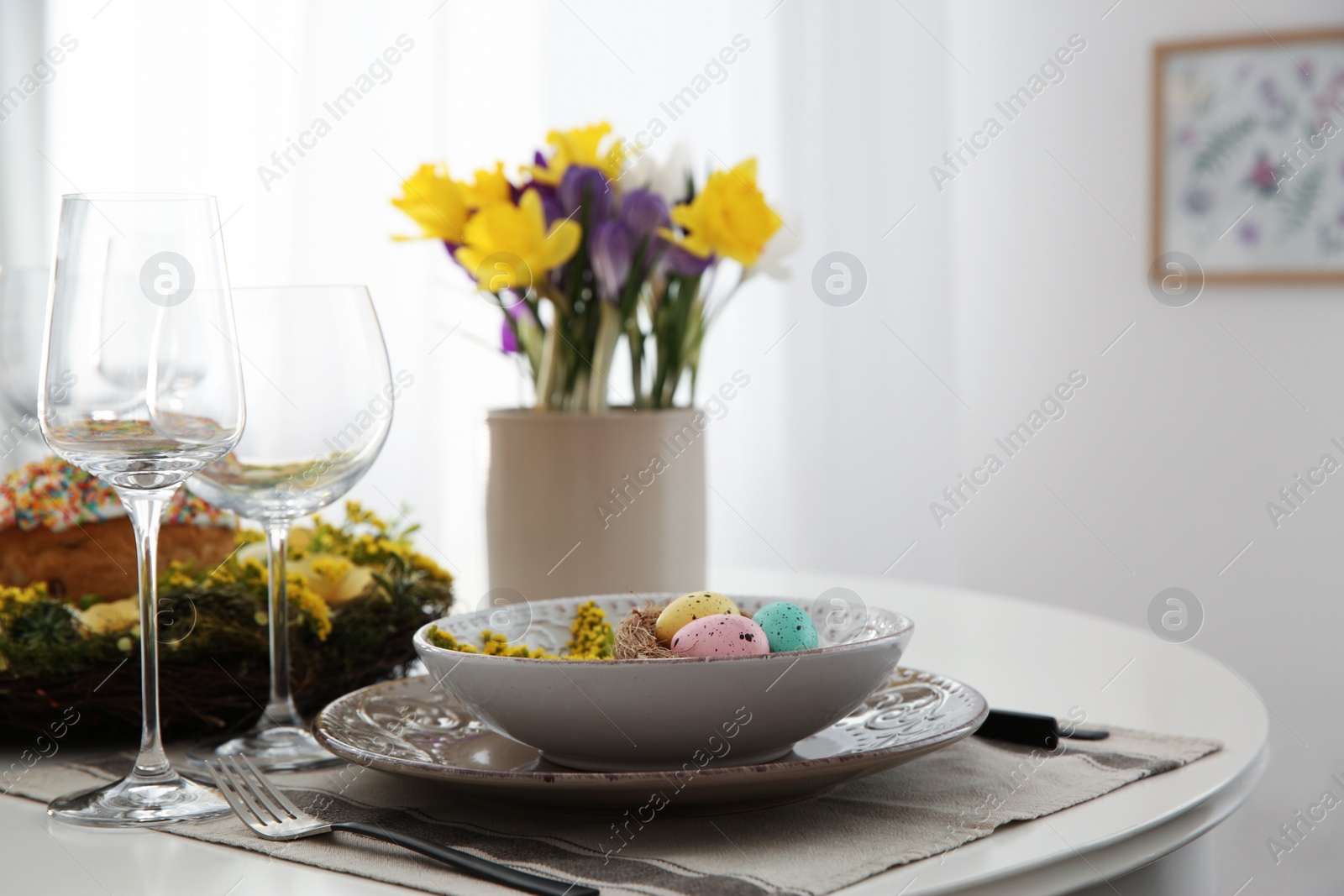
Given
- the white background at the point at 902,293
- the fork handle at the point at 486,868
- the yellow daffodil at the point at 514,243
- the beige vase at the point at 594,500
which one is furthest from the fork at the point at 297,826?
the white background at the point at 902,293

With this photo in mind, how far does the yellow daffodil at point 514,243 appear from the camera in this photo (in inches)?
35.9

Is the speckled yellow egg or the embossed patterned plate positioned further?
the speckled yellow egg

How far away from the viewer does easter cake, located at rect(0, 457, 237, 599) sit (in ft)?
2.69

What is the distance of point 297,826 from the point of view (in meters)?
0.57

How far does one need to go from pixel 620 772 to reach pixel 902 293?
2.38m

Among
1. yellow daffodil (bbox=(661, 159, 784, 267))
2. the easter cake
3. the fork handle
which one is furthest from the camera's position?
yellow daffodil (bbox=(661, 159, 784, 267))

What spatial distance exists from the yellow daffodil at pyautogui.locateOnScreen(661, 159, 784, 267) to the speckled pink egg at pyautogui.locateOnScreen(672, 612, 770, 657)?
372mm

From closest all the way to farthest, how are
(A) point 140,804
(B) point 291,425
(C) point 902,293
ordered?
1. (A) point 140,804
2. (B) point 291,425
3. (C) point 902,293

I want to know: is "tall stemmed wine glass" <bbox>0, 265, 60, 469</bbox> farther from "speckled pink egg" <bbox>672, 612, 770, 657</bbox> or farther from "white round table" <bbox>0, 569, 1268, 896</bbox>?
"speckled pink egg" <bbox>672, 612, 770, 657</bbox>

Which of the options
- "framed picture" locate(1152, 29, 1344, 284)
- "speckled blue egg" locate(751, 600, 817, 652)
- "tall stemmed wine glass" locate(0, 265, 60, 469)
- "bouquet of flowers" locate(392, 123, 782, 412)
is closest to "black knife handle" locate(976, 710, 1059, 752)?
"speckled blue egg" locate(751, 600, 817, 652)

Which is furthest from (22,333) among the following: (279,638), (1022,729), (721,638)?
(1022,729)

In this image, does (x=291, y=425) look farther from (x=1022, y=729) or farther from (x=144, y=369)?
(x=1022, y=729)

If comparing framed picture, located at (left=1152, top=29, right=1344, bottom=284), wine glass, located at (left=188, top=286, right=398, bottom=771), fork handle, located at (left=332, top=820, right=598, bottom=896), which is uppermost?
framed picture, located at (left=1152, top=29, right=1344, bottom=284)

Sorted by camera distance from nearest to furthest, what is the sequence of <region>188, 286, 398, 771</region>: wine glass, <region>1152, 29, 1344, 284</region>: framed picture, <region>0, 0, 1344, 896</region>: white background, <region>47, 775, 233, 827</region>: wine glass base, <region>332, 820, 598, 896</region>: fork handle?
1. <region>332, 820, 598, 896</region>: fork handle
2. <region>47, 775, 233, 827</region>: wine glass base
3. <region>188, 286, 398, 771</region>: wine glass
4. <region>0, 0, 1344, 896</region>: white background
5. <region>1152, 29, 1344, 284</region>: framed picture
